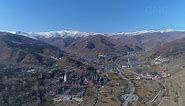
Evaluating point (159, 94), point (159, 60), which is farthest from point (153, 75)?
point (159, 60)

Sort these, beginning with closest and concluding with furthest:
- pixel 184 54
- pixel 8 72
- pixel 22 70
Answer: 1. pixel 8 72
2. pixel 22 70
3. pixel 184 54

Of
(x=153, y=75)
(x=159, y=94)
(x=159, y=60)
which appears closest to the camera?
(x=159, y=94)

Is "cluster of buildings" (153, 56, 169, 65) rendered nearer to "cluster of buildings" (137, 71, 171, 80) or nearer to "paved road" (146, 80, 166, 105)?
"cluster of buildings" (137, 71, 171, 80)

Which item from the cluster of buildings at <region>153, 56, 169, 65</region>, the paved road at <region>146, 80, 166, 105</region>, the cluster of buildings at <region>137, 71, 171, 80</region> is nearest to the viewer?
the paved road at <region>146, 80, 166, 105</region>

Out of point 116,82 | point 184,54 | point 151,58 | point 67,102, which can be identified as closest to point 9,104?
point 67,102

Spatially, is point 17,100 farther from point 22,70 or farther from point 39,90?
point 22,70

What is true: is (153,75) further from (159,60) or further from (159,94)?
(159,60)

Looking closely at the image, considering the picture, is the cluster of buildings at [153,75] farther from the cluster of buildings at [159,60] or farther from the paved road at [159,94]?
the cluster of buildings at [159,60]

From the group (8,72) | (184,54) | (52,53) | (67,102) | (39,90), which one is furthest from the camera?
(52,53)

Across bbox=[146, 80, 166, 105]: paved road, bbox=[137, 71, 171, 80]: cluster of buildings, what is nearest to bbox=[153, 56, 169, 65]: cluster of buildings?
bbox=[137, 71, 171, 80]: cluster of buildings

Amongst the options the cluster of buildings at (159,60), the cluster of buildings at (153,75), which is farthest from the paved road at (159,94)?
the cluster of buildings at (159,60)

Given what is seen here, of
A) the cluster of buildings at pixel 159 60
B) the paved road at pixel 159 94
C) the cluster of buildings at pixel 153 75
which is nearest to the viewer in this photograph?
the paved road at pixel 159 94
